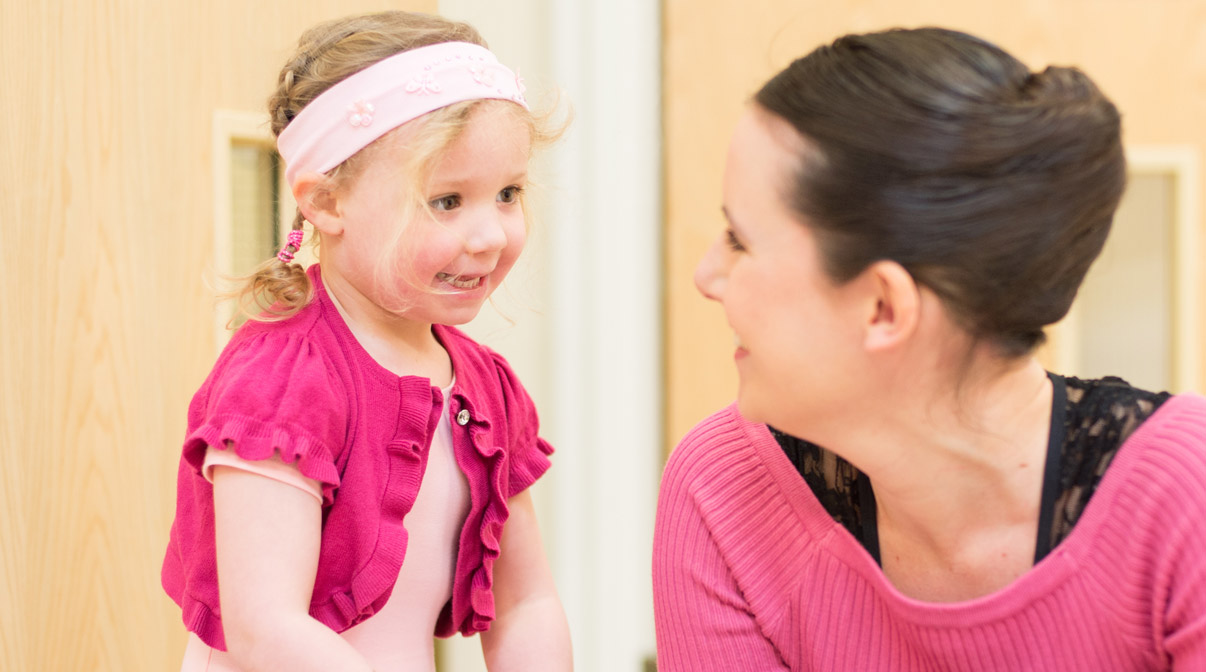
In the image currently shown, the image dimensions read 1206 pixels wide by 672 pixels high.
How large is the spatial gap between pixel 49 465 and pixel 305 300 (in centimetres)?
36

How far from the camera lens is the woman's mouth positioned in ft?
3.36

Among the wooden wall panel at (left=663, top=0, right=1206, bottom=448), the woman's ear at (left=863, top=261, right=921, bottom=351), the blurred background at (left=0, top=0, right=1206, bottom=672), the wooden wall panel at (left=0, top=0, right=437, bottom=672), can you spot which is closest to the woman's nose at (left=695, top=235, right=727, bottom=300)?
the woman's ear at (left=863, top=261, right=921, bottom=351)

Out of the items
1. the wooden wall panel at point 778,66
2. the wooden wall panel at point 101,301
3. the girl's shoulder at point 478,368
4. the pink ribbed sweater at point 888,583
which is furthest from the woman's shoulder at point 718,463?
the wooden wall panel at point 778,66

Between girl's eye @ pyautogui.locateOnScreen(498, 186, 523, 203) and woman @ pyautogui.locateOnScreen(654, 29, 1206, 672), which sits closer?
woman @ pyautogui.locateOnScreen(654, 29, 1206, 672)

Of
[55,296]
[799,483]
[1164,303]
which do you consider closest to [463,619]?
[799,483]

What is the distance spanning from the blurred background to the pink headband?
177 millimetres

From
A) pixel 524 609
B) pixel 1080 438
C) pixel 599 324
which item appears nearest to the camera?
pixel 1080 438

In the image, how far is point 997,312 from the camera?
83 cm

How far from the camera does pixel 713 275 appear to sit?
0.91 m

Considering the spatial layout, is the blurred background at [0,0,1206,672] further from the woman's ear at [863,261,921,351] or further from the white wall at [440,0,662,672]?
the woman's ear at [863,261,921,351]

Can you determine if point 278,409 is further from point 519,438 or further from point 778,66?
point 778,66

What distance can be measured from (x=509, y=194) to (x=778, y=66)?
0.88 metres

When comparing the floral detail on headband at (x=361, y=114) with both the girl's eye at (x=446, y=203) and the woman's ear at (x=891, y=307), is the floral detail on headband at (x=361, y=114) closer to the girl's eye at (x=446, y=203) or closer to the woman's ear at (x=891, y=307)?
the girl's eye at (x=446, y=203)

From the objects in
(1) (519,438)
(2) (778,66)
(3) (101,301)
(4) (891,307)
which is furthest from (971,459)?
(2) (778,66)
